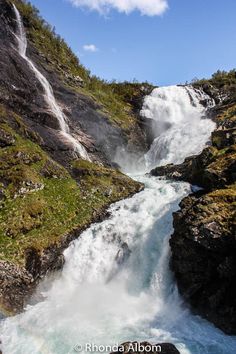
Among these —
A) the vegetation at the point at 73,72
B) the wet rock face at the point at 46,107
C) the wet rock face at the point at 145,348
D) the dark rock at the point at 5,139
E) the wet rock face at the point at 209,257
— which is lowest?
the wet rock face at the point at 145,348

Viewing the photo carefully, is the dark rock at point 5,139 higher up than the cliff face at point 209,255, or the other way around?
the dark rock at point 5,139

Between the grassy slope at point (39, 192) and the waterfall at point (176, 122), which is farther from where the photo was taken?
the waterfall at point (176, 122)

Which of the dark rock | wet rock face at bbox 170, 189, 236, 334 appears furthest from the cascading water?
the dark rock

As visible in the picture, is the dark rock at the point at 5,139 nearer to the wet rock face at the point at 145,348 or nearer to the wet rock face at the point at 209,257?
the wet rock face at the point at 209,257

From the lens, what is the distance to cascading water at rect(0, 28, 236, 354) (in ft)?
59.3

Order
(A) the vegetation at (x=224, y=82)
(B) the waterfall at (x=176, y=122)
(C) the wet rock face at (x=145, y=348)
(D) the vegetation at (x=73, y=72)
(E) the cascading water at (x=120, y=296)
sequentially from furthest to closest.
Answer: (A) the vegetation at (x=224, y=82), (D) the vegetation at (x=73, y=72), (B) the waterfall at (x=176, y=122), (E) the cascading water at (x=120, y=296), (C) the wet rock face at (x=145, y=348)

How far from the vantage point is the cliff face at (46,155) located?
23828 millimetres

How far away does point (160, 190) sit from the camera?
31.0m

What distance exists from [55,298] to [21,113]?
20568mm

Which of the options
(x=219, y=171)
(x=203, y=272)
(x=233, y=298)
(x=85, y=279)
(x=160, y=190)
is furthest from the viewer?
(x=160, y=190)

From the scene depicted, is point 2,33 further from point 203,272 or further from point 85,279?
point 203,272

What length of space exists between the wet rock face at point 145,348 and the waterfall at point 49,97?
22.6 metres

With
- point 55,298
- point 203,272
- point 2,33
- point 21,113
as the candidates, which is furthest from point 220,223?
point 2,33

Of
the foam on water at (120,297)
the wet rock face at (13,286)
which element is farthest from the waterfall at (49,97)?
the wet rock face at (13,286)
